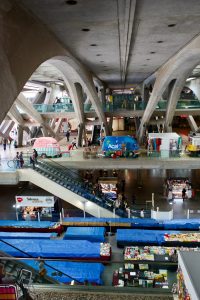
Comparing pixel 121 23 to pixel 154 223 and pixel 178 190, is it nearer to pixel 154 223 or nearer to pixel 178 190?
pixel 154 223

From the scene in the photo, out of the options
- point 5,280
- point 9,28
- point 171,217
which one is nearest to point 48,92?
point 171,217

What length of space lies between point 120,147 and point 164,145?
329 cm

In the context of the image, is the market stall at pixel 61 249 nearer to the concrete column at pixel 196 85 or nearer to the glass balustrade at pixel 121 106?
the glass balustrade at pixel 121 106

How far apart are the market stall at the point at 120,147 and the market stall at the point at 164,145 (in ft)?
3.97

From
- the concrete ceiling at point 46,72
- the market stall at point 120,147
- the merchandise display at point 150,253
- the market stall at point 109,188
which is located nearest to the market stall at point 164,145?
the market stall at point 120,147

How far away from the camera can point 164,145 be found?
853 inches

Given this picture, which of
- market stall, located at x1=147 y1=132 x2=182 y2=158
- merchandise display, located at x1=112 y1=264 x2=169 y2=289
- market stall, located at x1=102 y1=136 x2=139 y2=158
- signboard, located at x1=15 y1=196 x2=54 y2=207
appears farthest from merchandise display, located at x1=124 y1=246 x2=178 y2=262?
market stall, located at x1=102 y1=136 x2=139 y2=158

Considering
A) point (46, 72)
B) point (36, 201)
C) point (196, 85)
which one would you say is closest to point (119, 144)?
point (36, 201)

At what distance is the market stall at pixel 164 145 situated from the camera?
68.3ft

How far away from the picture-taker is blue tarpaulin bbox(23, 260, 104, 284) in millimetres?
9500

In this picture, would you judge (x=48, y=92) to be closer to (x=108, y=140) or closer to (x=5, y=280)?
(x=108, y=140)

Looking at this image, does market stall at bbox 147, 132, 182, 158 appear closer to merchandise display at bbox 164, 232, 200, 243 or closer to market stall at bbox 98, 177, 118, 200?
market stall at bbox 98, 177, 118, 200

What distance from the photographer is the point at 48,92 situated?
36.8 meters

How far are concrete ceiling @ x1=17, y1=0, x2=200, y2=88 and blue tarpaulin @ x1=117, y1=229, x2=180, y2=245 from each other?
863 centimetres
